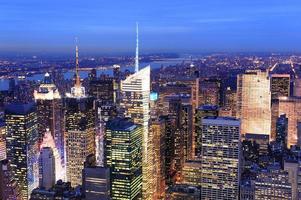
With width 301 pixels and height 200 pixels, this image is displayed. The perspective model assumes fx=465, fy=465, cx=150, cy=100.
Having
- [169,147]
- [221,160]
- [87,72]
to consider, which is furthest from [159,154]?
[87,72]

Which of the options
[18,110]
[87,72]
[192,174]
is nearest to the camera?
[192,174]

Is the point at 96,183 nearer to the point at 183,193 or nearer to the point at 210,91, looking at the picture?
the point at 183,193

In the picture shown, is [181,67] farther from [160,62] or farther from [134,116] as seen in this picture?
[134,116]

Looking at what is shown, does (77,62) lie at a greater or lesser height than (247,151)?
greater

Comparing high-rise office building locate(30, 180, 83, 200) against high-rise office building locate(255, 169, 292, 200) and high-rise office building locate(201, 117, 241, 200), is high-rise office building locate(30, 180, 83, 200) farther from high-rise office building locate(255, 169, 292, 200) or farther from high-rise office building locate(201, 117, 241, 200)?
high-rise office building locate(255, 169, 292, 200)

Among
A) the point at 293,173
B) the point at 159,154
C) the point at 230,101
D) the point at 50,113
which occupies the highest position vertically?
the point at 230,101

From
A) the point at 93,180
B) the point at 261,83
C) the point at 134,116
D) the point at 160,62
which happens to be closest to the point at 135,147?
the point at 93,180

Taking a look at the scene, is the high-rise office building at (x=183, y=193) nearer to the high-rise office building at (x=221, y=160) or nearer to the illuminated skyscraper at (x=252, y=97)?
the high-rise office building at (x=221, y=160)
